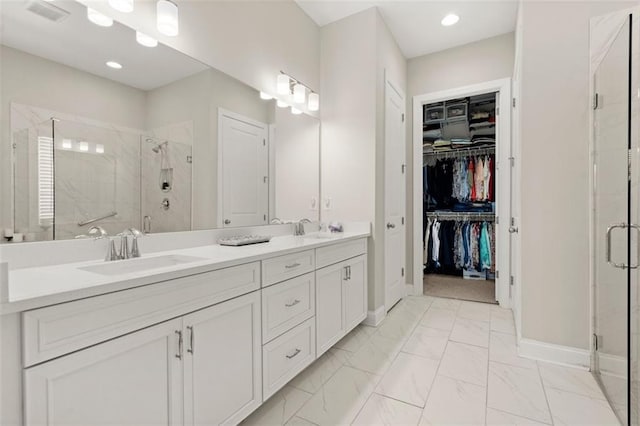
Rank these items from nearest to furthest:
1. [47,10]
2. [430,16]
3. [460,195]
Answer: [47,10] < [430,16] < [460,195]

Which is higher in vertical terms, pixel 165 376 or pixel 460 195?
pixel 460 195

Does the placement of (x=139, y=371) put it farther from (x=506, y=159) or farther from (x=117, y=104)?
(x=506, y=159)

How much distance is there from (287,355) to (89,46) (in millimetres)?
1816

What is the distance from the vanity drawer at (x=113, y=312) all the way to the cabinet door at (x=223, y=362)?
0.24 ft

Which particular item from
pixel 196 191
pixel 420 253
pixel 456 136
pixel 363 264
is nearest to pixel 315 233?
pixel 363 264

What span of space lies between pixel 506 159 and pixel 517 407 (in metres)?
2.34

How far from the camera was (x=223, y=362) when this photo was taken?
130 cm

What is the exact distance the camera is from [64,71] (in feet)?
4.36

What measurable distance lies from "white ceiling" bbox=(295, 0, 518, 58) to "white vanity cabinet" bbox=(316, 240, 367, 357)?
213cm

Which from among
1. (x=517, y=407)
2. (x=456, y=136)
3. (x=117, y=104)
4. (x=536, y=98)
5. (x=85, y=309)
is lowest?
(x=517, y=407)

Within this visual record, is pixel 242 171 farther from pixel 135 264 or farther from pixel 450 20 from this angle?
pixel 450 20

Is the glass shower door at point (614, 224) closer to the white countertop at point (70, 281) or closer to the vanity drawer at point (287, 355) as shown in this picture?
the vanity drawer at point (287, 355)

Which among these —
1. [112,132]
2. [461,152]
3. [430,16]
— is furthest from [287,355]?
[461,152]

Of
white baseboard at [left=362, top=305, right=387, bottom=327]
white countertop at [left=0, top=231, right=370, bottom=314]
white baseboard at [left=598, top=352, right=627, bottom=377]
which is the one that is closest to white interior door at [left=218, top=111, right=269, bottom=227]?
white countertop at [left=0, top=231, right=370, bottom=314]
